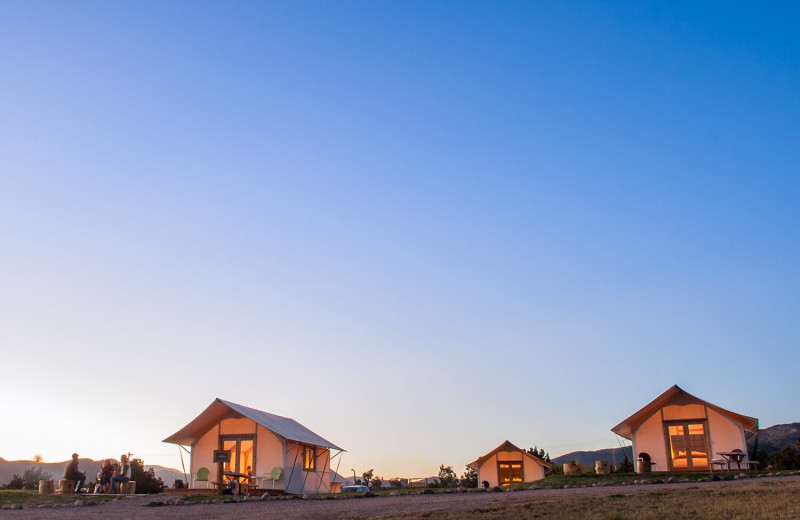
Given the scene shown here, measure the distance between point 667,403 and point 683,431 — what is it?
1126mm

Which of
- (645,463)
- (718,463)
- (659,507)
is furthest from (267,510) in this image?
(718,463)

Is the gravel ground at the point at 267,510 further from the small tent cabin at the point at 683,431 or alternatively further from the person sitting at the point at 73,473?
the small tent cabin at the point at 683,431

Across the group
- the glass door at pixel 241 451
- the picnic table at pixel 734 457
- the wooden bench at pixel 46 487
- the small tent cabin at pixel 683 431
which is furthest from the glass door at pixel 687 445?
the wooden bench at pixel 46 487

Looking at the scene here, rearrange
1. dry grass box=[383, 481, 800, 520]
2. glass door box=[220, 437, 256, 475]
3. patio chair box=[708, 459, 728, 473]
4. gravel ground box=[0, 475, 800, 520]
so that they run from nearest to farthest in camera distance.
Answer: dry grass box=[383, 481, 800, 520] < gravel ground box=[0, 475, 800, 520] < patio chair box=[708, 459, 728, 473] < glass door box=[220, 437, 256, 475]

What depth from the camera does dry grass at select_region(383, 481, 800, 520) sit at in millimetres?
9656

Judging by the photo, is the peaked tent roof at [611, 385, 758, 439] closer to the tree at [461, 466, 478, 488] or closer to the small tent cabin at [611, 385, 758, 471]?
the small tent cabin at [611, 385, 758, 471]

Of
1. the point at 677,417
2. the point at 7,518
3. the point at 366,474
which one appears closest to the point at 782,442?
the point at 366,474

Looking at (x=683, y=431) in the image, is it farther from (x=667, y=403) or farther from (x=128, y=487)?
(x=128, y=487)

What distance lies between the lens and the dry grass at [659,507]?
31.7 ft

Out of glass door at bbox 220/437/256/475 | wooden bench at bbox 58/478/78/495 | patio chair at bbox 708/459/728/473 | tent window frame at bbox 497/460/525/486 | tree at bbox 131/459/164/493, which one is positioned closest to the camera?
wooden bench at bbox 58/478/78/495

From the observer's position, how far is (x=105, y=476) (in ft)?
75.0

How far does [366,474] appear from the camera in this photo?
58.7 metres

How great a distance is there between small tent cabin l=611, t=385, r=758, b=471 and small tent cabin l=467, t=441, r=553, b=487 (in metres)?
14.9

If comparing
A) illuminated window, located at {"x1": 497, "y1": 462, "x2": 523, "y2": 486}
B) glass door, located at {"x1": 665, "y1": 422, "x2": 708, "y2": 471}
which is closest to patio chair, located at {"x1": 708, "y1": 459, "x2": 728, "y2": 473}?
glass door, located at {"x1": 665, "y1": 422, "x2": 708, "y2": 471}
